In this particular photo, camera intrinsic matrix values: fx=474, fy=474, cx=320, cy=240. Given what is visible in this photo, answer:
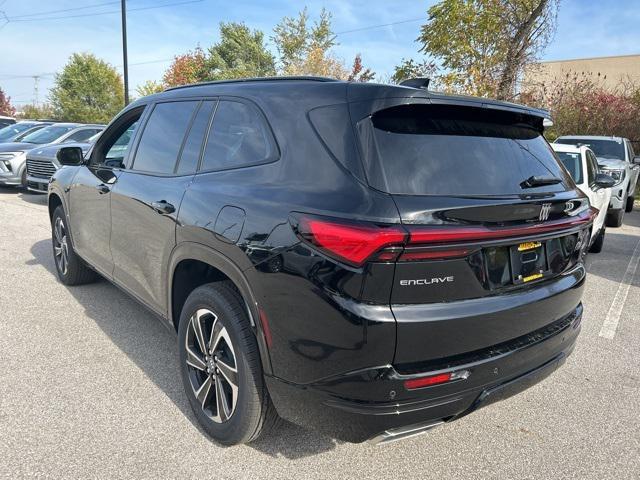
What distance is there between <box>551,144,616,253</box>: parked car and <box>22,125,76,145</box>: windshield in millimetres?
11436

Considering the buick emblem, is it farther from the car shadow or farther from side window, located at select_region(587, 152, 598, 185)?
side window, located at select_region(587, 152, 598, 185)

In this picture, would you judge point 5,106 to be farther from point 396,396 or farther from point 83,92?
point 396,396

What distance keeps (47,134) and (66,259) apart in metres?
9.30

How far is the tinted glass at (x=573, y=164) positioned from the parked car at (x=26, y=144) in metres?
10.5

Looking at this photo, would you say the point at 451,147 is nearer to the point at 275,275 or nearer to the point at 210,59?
the point at 275,275

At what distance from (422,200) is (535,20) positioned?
47.4 feet

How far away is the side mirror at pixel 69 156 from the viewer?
13.3ft

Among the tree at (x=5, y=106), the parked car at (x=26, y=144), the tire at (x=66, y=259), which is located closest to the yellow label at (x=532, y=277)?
the tire at (x=66, y=259)

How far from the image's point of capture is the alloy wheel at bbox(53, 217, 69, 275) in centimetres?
473

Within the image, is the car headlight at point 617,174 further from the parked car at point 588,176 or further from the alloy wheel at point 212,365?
the alloy wheel at point 212,365

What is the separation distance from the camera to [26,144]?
38.4ft

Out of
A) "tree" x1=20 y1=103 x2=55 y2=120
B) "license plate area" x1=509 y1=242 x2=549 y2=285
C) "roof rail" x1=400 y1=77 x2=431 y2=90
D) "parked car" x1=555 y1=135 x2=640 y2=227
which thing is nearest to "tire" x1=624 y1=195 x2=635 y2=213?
"parked car" x1=555 y1=135 x2=640 y2=227

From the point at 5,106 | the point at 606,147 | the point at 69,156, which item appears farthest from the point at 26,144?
the point at 5,106

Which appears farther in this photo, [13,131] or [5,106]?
[5,106]
